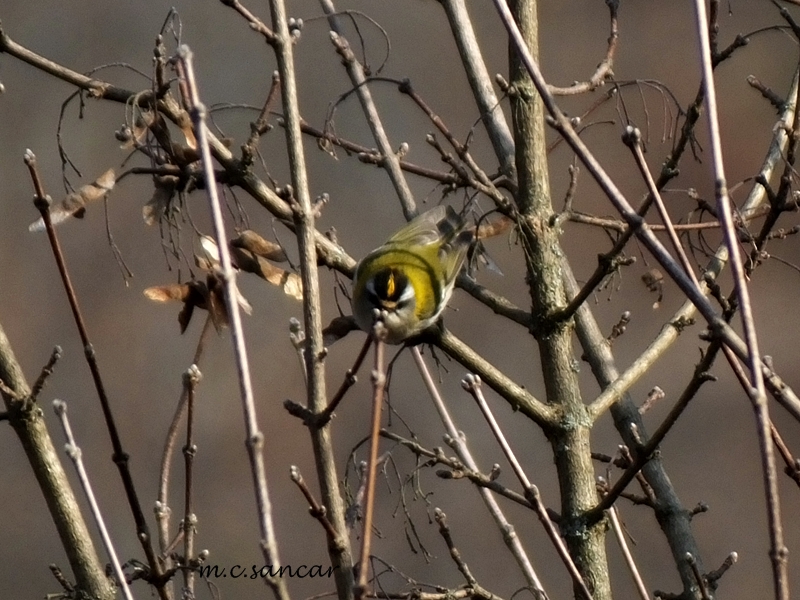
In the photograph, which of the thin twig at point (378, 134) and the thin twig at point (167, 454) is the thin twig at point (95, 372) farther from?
the thin twig at point (378, 134)

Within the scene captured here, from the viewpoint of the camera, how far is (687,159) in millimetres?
3473

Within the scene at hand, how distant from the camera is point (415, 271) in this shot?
1.89 meters

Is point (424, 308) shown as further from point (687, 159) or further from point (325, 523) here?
point (687, 159)

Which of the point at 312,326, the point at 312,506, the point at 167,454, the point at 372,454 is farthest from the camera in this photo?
the point at 167,454

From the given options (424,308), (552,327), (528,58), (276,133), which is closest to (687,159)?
(276,133)

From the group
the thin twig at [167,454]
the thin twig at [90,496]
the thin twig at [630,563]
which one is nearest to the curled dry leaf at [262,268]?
the thin twig at [167,454]

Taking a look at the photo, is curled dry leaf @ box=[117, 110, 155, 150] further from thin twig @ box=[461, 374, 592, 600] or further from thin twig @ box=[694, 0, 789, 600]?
thin twig @ box=[694, 0, 789, 600]

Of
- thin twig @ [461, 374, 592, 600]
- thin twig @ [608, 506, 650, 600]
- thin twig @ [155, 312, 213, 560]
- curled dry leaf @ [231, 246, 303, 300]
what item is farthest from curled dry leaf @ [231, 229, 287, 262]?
thin twig @ [608, 506, 650, 600]

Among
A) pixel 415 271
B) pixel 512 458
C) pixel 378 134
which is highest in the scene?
pixel 415 271

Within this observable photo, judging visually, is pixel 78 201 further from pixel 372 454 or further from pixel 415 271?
pixel 415 271

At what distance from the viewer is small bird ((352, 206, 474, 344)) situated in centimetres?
173

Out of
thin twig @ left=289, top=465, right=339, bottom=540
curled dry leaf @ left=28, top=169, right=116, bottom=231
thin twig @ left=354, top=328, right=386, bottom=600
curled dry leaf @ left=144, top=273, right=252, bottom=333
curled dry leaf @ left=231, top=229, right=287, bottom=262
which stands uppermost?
curled dry leaf @ left=231, top=229, right=287, bottom=262

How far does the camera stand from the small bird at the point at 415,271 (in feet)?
5.66

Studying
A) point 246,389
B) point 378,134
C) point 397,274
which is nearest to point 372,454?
point 246,389
